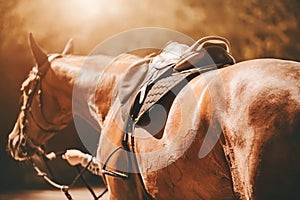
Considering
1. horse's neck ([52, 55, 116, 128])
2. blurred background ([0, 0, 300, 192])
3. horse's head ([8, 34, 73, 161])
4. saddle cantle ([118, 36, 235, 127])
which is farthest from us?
blurred background ([0, 0, 300, 192])

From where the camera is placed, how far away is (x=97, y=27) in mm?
3689

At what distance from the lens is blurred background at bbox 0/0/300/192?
342 cm

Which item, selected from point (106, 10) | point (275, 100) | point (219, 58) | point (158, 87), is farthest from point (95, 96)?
point (106, 10)

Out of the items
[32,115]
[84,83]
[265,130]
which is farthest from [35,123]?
[265,130]

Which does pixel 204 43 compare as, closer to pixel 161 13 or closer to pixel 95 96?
pixel 95 96

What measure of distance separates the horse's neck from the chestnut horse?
3cm

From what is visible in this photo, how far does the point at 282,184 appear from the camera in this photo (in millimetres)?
984

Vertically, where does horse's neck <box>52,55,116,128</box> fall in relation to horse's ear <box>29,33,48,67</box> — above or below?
below

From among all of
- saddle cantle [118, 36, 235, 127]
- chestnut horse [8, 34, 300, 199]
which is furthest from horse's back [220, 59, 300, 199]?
saddle cantle [118, 36, 235, 127]

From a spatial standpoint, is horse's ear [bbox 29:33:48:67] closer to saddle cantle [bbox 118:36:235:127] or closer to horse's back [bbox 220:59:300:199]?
saddle cantle [bbox 118:36:235:127]

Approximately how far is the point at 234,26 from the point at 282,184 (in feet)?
8.67

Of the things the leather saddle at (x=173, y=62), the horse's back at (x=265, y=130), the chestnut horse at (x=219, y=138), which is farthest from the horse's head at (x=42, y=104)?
the horse's back at (x=265, y=130)

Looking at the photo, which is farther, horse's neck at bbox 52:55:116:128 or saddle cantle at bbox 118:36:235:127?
horse's neck at bbox 52:55:116:128

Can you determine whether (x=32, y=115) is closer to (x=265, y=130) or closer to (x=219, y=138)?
(x=219, y=138)
